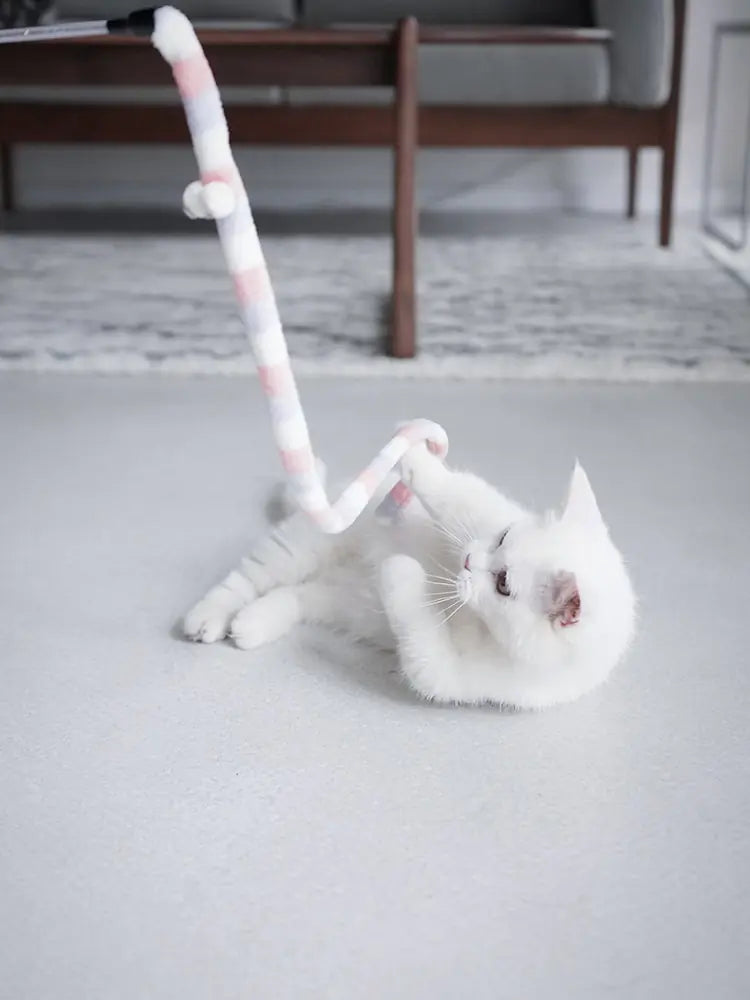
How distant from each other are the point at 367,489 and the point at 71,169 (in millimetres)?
3252

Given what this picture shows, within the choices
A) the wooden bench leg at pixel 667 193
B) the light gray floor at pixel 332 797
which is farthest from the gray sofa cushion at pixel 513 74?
the light gray floor at pixel 332 797

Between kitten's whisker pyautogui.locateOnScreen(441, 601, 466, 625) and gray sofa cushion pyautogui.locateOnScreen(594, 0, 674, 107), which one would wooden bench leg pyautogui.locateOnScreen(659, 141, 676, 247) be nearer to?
gray sofa cushion pyautogui.locateOnScreen(594, 0, 674, 107)

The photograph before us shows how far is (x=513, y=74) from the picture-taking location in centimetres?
308

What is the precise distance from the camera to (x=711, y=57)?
376cm

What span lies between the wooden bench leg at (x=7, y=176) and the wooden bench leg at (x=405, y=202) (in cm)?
209

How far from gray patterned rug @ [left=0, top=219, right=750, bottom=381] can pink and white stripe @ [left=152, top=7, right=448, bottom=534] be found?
1.25 m

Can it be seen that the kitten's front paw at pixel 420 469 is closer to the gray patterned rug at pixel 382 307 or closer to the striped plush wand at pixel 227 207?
the striped plush wand at pixel 227 207

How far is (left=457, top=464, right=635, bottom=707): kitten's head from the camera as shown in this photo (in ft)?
3.14

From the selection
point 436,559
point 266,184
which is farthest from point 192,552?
point 266,184

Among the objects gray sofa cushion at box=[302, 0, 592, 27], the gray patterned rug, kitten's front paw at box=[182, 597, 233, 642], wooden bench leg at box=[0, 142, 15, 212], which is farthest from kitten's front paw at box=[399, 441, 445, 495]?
wooden bench leg at box=[0, 142, 15, 212]

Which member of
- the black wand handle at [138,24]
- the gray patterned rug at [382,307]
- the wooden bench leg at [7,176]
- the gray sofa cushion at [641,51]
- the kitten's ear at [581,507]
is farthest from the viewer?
the wooden bench leg at [7,176]

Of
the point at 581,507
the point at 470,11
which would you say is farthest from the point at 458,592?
the point at 470,11

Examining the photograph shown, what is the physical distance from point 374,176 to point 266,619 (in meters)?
2.98

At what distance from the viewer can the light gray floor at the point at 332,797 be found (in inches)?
31.1
